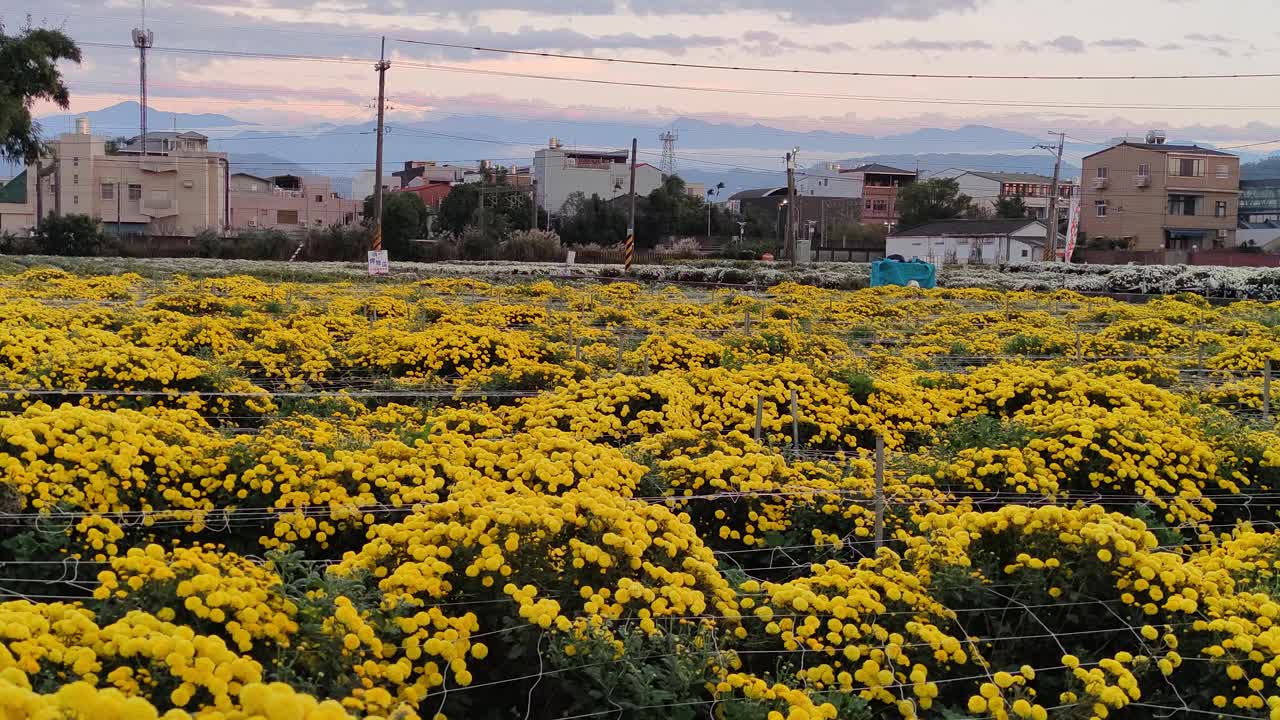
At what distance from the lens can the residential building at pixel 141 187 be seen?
75250mm

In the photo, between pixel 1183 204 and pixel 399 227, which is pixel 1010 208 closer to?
pixel 1183 204

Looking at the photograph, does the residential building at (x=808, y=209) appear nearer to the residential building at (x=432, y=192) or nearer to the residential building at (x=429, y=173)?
the residential building at (x=432, y=192)

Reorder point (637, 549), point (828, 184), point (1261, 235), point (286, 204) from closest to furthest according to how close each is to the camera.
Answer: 1. point (637, 549)
2. point (1261, 235)
3. point (286, 204)
4. point (828, 184)

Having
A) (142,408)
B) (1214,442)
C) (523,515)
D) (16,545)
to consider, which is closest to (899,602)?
(523,515)

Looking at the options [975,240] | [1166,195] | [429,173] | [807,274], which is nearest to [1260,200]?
[1166,195]

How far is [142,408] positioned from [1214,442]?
8.24 m

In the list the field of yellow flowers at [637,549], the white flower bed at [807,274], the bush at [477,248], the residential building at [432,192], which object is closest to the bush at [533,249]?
the bush at [477,248]

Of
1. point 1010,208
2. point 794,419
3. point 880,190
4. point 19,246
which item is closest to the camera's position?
point 794,419

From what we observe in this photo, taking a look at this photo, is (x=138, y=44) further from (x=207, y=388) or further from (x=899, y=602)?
(x=899, y=602)

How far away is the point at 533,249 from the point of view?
54.7 meters

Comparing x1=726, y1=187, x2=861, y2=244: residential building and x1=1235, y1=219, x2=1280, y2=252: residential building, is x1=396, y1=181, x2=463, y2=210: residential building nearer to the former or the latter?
x1=726, y1=187, x2=861, y2=244: residential building

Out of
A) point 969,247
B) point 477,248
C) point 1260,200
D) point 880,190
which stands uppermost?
point 1260,200

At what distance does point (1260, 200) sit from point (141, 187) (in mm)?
91654

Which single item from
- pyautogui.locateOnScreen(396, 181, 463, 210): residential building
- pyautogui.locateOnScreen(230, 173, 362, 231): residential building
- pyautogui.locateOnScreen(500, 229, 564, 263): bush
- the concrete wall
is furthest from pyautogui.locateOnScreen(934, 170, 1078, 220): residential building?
pyautogui.locateOnScreen(500, 229, 564, 263): bush
